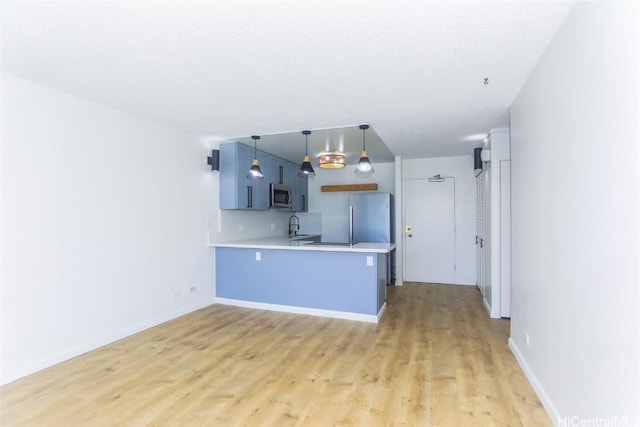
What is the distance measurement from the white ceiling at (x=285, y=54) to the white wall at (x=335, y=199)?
3338mm

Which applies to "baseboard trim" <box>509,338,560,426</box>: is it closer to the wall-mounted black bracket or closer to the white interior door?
the white interior door

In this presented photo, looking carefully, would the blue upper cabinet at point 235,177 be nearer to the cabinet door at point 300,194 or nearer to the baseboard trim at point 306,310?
the baseboard trim at point 306,310

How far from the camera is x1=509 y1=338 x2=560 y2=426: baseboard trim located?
2029 millimetres

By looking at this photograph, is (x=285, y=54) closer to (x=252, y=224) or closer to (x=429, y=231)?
(x=252, y=224)

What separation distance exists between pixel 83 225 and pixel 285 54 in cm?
251

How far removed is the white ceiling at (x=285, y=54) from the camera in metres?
1.79

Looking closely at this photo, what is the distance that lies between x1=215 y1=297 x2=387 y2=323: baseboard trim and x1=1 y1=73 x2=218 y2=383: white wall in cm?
64

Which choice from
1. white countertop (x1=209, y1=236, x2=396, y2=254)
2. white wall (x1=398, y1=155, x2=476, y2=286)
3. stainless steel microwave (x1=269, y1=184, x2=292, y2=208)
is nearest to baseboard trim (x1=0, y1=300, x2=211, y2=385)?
white countertop (x1=209, y1=236, x2=396, y2=254)

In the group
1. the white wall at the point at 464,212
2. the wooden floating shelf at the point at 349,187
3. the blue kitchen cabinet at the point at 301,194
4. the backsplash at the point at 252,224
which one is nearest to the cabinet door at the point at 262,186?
the backsplash at the point at 252,224

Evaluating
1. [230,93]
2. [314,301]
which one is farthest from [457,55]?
[314,301]

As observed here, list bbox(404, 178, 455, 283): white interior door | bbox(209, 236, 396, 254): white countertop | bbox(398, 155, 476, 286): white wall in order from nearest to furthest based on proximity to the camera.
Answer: bbox(209, 236, 396, 254): white countertop → bbox(398, 155, 476, 286): white wall → bbox(404, 178, 455, 283): white interior door

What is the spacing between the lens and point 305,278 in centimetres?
442

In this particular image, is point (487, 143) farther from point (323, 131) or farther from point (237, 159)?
point (237, 159)

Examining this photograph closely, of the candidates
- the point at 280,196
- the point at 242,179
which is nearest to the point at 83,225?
the point at 242,179
